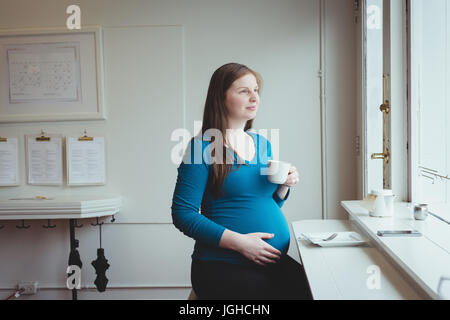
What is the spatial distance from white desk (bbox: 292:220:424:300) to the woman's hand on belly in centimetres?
13

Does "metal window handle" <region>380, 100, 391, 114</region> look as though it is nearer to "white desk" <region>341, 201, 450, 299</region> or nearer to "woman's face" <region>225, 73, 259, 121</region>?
"white desk" <region>341, 201, 450, 299</region>

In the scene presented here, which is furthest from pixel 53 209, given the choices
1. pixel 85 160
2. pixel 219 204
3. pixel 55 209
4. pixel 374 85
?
pixel 374 85

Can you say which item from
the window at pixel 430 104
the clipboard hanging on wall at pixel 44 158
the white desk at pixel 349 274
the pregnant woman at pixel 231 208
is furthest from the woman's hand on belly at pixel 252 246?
the clipboard hanging on wall at pixel 44 158

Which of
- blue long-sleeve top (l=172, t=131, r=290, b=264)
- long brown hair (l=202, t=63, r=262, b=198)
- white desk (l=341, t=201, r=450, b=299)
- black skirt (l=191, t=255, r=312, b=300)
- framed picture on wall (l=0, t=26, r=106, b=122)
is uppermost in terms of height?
framed picture on wall (l=0, t=26, r=106, b=122)

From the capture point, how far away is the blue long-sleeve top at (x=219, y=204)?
1.17 m

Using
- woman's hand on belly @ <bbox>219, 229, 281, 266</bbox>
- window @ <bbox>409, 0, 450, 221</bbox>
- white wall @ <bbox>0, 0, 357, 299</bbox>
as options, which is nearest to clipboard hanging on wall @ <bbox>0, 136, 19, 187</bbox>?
white wall @ <bbox>0, 0, 357, 299</bbox>

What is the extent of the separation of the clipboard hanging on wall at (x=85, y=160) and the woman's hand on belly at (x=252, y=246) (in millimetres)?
1824

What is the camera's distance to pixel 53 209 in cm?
248

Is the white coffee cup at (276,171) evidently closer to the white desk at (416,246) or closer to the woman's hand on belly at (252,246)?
the woman's hand on belly at (252,246)

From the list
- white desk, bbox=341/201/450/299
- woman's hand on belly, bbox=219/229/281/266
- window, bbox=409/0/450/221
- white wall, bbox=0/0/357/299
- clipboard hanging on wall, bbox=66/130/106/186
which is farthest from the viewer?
clipboard hanging on wall, bbox=66/130/106/186

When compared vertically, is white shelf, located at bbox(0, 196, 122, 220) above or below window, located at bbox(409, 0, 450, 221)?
below

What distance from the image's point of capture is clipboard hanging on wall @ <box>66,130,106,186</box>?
2.78 m
